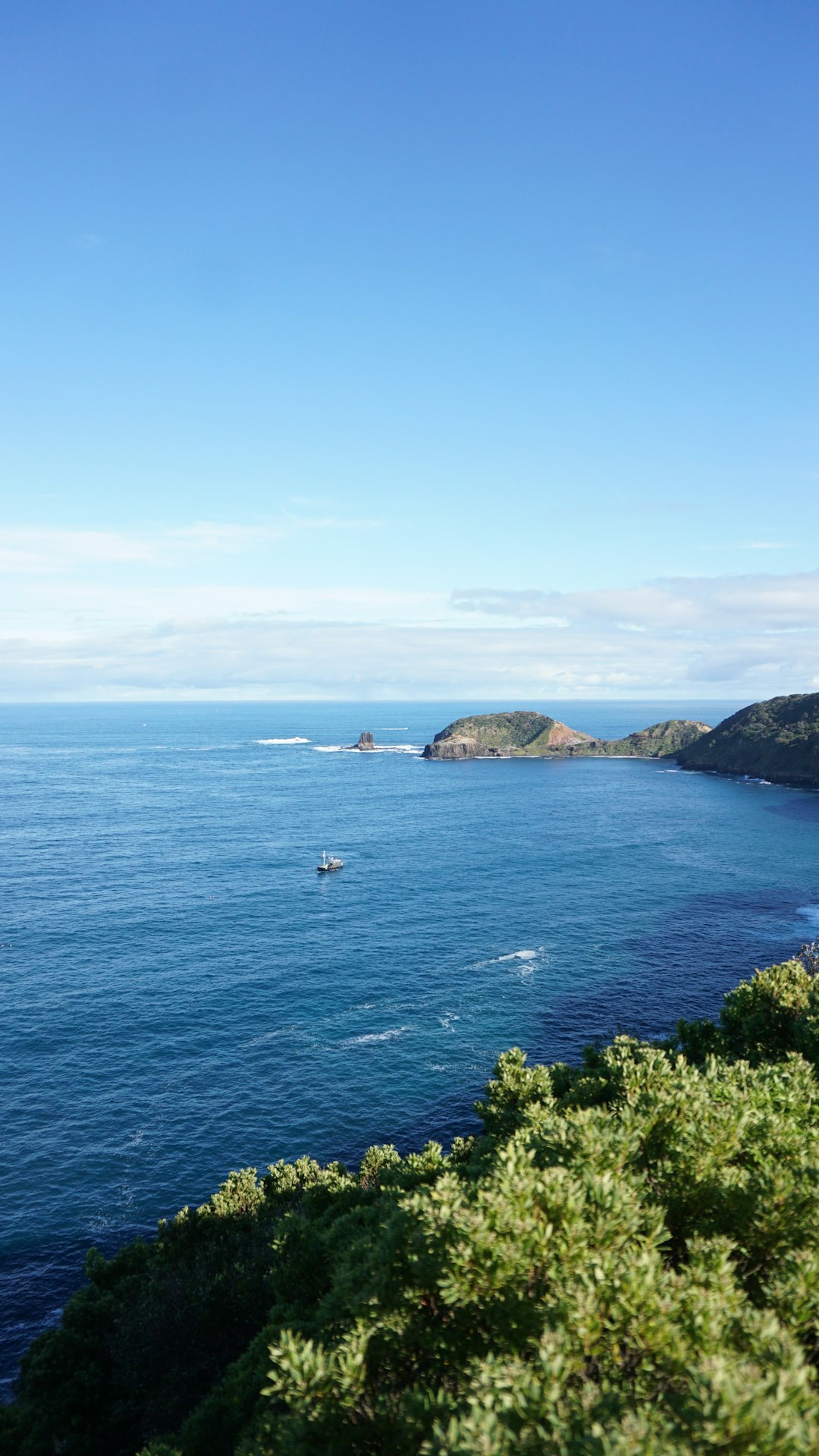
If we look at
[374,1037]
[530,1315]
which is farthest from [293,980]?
[530,1315]

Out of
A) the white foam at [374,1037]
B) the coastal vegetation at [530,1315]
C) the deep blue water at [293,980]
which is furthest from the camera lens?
the white foam at [374,1037]

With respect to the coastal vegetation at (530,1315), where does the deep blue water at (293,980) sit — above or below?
below

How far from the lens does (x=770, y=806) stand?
19788 centimetres

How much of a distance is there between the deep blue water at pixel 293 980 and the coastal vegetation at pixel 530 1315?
1313 centimetres

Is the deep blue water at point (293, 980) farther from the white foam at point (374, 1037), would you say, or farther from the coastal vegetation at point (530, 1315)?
the coastal vegetation at point (530, 1315)

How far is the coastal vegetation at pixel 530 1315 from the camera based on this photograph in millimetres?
16188

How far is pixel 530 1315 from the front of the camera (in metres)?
19.8

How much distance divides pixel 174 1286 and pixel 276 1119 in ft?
78.1

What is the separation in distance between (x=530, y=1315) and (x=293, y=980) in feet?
247

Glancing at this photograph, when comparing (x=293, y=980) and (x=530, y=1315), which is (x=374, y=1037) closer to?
(x=293, y=980)

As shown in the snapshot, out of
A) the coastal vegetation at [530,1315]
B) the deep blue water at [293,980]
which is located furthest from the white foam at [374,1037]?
the coastal vegetation at [530,1315]

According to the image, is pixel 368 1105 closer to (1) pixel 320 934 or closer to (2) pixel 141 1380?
(2) pixel 141 1380

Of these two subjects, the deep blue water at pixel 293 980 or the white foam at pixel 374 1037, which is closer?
the deep blue water at pixel 293 980

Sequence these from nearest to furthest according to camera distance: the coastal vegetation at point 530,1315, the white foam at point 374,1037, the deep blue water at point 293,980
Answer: the coastal vegetation at point 530,1315
the deep blue water at point 293,980
the white foam at point 374,1037
